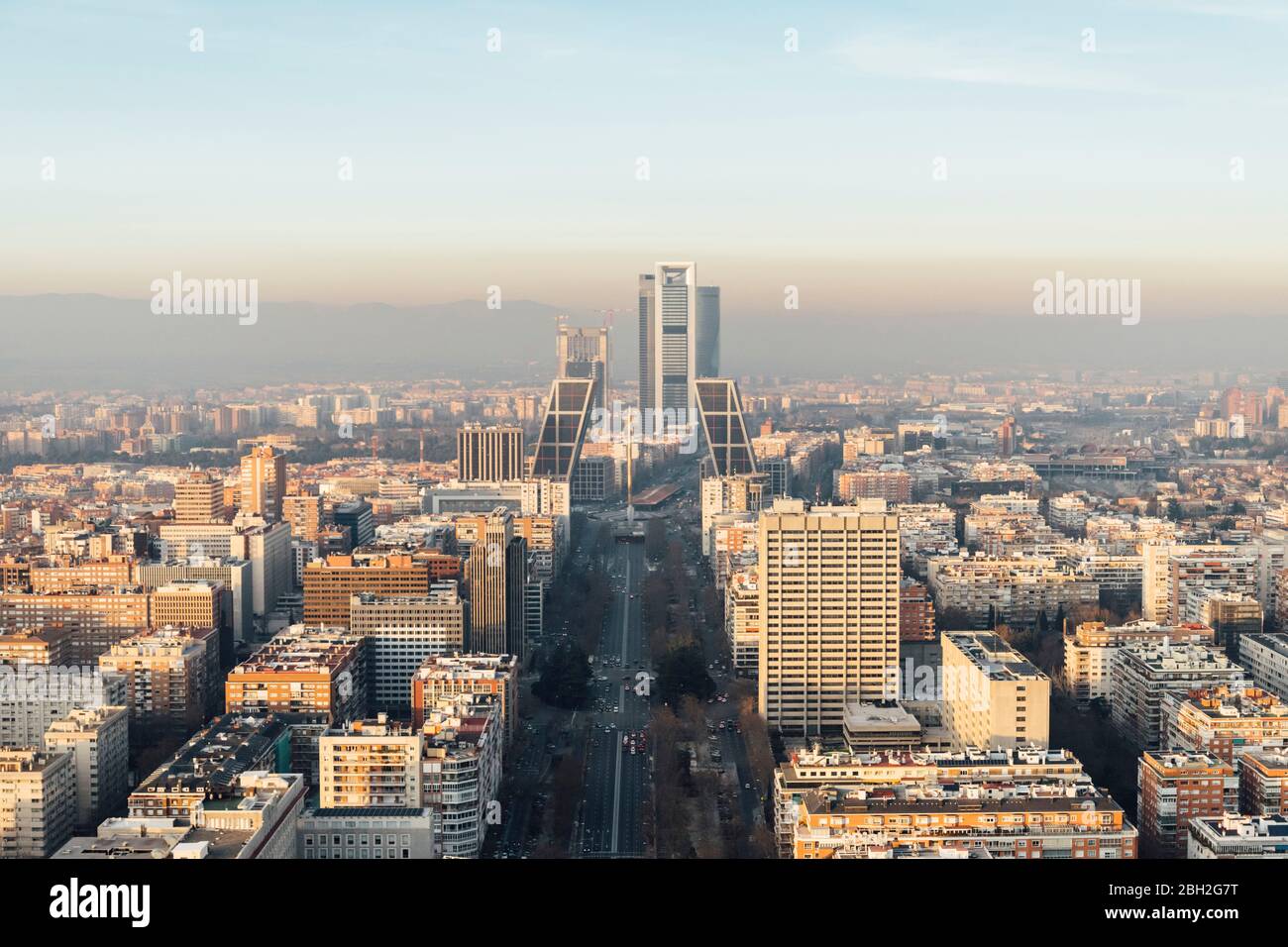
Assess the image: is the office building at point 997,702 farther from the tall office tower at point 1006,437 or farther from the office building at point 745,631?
the tall office tower at point 1006,437

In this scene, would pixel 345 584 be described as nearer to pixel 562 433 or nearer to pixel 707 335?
pixel 562 433

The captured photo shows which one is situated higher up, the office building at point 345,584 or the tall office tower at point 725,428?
the tall office tower at point 725,428

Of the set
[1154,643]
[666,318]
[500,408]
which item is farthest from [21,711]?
[666,318]

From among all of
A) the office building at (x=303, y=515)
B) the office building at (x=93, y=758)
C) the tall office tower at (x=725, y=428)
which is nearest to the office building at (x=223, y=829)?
the office building at (x=93, y=758)

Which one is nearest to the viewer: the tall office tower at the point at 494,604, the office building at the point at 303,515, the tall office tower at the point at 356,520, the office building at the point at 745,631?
the office building at the point at 745,631

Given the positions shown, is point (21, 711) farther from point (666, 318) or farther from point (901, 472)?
point (666, 318)

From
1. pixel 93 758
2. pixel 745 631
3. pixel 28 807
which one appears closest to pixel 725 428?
pixel 745 631

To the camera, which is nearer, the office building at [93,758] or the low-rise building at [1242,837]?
the low-rise building at [1242,837]
